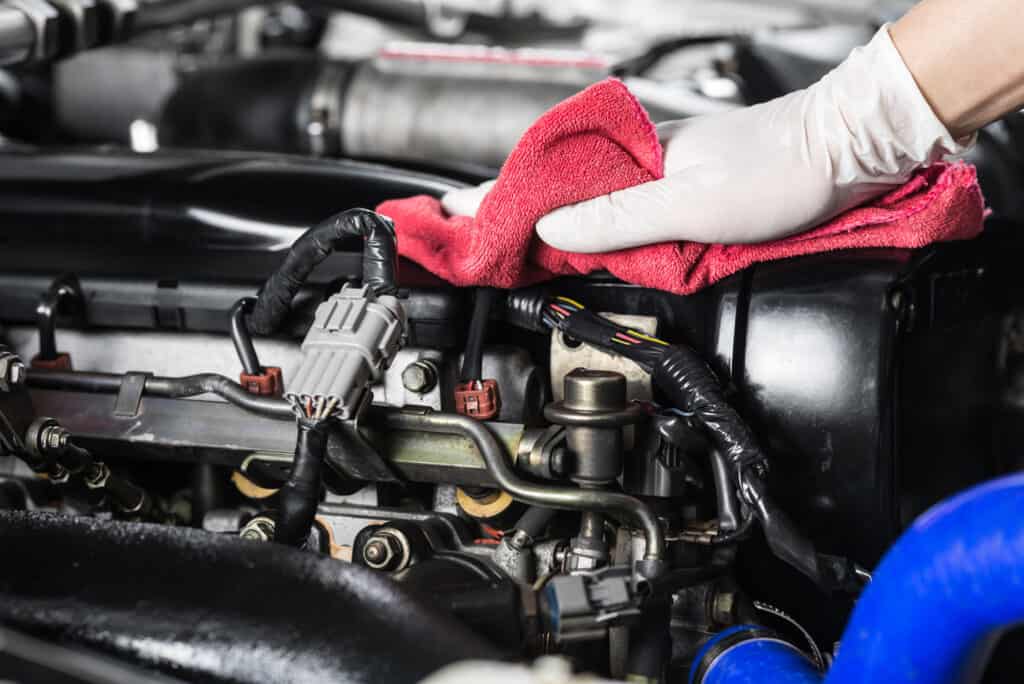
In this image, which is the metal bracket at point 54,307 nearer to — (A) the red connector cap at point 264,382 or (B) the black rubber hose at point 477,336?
(A) the red connector cap at point 264,382

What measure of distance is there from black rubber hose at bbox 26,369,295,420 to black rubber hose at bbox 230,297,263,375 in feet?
0.08

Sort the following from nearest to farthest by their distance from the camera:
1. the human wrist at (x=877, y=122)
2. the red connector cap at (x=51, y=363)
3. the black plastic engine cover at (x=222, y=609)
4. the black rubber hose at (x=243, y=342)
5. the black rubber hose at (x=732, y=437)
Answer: the black plastic engine cover at (x=222, y=609) → the black rubber hose at (x=732, y=437) → the human wrist at (x=877, y=122) → the black rubber hose at (x=243, y=342) → the red connector cap at (x=51, y=363)

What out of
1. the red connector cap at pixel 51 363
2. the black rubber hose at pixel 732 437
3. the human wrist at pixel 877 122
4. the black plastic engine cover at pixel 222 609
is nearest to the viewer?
the black plastic engine cover at pixel 222 609

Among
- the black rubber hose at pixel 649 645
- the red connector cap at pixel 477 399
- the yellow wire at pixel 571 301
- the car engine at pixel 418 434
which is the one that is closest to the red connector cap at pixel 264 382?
the car engine at pixel 418 434

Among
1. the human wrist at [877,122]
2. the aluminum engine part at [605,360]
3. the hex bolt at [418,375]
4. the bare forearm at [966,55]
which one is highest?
the bare forearm at [966,55]

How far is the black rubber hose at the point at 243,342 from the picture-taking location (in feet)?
3.76

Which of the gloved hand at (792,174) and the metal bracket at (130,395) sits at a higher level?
the gloved hand at (792,174)

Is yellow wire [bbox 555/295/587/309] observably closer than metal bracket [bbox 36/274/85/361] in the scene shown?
Yes

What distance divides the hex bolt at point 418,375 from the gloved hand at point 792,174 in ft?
0.63

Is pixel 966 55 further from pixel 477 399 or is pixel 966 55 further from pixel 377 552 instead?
pixel 377 552

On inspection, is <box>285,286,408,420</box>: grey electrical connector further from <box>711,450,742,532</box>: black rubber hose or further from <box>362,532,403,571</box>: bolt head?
<box>711,450,742,532</box>: black rubber hose

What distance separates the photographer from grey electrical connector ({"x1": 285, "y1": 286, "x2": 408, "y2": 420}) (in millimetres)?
1006

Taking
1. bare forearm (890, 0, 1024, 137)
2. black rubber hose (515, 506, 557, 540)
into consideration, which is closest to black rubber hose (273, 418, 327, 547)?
black rubber hose (515, 506, 557, 540)

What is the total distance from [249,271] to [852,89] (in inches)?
28.8
